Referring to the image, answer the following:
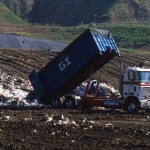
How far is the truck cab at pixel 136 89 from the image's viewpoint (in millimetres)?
21484

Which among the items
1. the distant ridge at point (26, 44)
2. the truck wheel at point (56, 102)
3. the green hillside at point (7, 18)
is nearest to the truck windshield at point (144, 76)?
the truck wheel at point (56, 102)

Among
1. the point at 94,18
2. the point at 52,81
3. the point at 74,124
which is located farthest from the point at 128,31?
the point at 74,124

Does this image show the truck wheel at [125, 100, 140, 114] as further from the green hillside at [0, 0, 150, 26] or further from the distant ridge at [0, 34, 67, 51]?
the green hillside at [0, 0, 150, 26]

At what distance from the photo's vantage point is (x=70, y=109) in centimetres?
2372

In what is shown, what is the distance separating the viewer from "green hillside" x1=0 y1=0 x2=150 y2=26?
9659 centimetres

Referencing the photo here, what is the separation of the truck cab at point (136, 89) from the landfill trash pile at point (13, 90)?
5713 millimetres

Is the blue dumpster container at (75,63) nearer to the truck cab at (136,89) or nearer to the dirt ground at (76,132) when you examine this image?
the truck cab at (136,89)

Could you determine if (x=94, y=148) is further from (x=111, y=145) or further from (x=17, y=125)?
(x=17, y=125)

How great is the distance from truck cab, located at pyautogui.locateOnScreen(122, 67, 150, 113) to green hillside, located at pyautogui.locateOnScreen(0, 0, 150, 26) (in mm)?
72339

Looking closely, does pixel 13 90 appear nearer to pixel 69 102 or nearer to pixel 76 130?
pixel 69 102

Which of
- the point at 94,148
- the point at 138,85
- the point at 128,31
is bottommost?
the point at 94,148

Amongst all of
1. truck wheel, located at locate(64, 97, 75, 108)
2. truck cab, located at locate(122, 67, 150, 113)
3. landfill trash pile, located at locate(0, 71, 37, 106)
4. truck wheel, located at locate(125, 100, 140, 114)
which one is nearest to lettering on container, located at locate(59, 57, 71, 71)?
truck wheel, located at locate(64, 97, 75, 108)

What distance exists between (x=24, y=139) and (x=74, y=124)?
119 inches

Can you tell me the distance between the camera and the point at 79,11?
101250 mm
